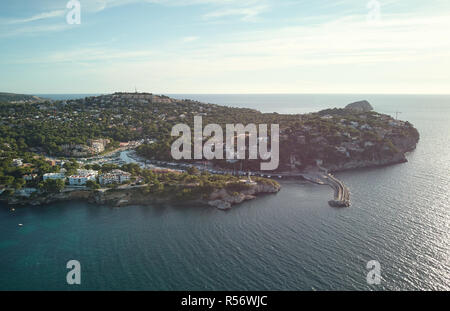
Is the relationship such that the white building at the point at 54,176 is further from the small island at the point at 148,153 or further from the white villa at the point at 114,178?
the white villa at the point at 114,178

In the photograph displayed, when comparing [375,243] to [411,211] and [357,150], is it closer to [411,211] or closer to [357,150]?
[411,211]

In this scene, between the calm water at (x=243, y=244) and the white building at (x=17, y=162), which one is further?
the white building at (x=17, y=162)

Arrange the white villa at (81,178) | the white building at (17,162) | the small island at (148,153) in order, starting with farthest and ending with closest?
the white building at (17,162), the white villa at (81,178), the small island at (148,153)

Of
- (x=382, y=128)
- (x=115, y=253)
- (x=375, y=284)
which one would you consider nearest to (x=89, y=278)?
(x=115, y=253)

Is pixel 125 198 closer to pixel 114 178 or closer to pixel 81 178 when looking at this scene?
pixel 114 178

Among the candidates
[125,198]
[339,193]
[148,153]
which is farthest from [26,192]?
[339,193]

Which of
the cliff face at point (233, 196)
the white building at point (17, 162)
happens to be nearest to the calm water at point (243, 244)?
the cliff face at point (233, 196)

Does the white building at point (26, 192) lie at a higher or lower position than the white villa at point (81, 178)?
lower
